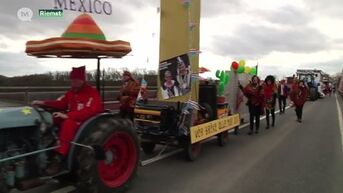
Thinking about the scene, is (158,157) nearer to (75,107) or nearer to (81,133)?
(75,107)

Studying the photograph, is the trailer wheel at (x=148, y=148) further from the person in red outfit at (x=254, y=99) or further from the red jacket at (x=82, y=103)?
the person in red outfit at (x=254, y=99)

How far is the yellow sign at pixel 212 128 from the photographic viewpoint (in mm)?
9641

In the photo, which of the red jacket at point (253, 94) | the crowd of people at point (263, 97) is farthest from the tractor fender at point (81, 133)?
the red jacket at point (253, 94)

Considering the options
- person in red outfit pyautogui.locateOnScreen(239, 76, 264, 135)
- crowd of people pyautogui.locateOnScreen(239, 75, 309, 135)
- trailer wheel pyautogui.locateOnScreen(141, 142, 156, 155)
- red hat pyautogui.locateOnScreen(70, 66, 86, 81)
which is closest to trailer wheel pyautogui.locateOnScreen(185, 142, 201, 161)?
trailer wheel pyautogui.locateOnScreen(141, 142, 156, 155)

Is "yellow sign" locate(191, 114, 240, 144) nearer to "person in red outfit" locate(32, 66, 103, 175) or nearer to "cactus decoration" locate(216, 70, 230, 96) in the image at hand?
"cactus decoration" locate(216, 70, 230, 96)

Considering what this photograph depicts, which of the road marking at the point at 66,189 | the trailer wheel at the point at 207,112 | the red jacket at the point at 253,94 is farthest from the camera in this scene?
the red jacket at the point at 253,94

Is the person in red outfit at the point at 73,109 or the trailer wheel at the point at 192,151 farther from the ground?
the person in red outfit at the point at 73,109

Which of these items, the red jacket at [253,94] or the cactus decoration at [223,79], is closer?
the cactus decoration at [223,79]

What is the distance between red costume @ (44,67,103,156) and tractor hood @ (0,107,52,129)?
10.9 inches

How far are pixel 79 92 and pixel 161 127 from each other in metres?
3.21

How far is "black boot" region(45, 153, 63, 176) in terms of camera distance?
6.12 metres

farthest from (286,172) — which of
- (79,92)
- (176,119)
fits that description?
(79,92)

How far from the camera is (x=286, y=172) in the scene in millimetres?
8750

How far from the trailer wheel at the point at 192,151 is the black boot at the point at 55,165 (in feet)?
12.3
